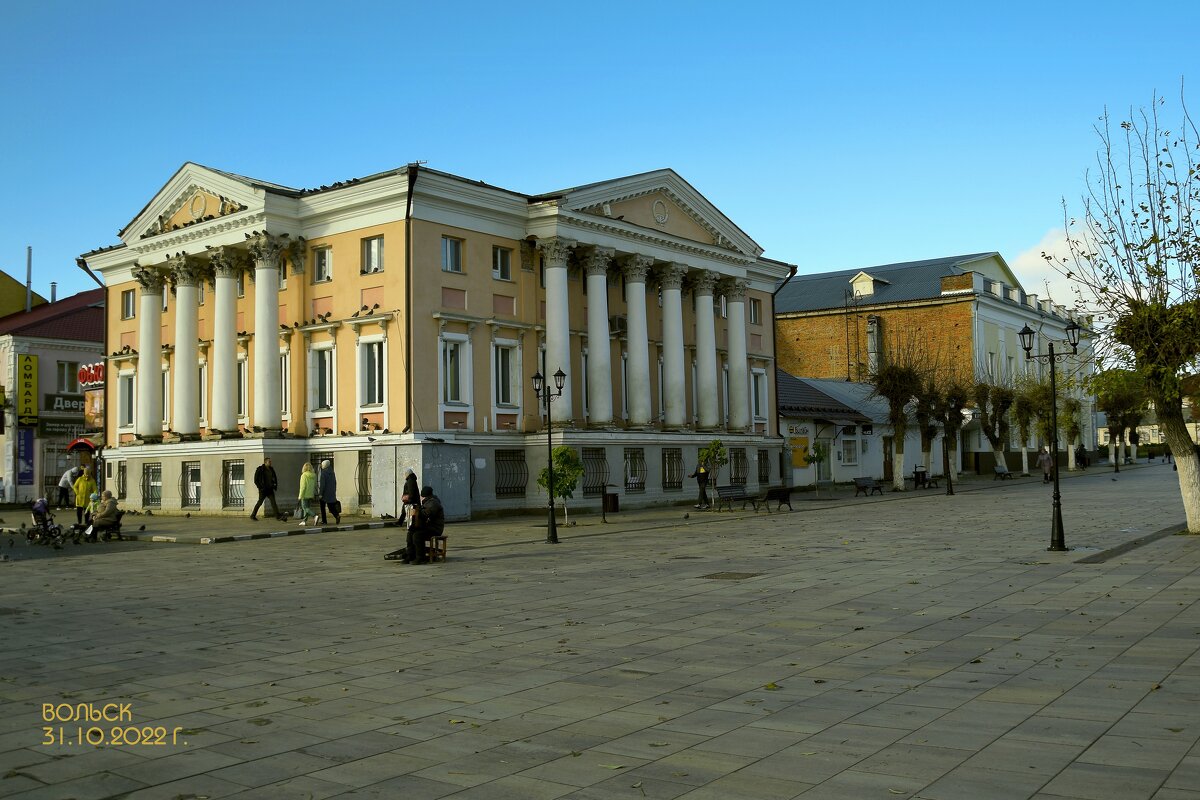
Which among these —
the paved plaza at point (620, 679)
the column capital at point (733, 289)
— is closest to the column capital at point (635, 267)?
the column capital at point (733, 289)

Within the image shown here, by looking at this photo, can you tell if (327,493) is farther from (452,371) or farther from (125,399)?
(125,399)

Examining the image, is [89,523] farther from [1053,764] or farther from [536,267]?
[1053,764]

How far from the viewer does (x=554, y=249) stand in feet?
115

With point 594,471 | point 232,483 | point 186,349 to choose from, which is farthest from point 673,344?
point 186,349

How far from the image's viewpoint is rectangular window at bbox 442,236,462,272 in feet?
108

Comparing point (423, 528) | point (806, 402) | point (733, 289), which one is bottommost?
point (423, 528)

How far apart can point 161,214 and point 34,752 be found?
3477 centimetres

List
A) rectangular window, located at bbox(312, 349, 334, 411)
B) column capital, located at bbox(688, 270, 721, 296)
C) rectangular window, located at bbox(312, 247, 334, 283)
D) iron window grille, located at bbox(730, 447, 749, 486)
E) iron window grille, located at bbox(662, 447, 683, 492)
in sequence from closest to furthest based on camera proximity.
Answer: rectangular window, located at bbox(312, 349, 334, 411) < rectangular window, located at bbox(312, 247, 334, 283) < iron window grille, located at bbox(662, 447, 683, 492) < column capital, located at bbox(688, 270, 721, 296) < iron window grille, located at bbox(730, 447, 749, 486)

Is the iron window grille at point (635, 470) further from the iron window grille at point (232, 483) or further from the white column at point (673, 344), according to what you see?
the iron window grille at point (232, 483)

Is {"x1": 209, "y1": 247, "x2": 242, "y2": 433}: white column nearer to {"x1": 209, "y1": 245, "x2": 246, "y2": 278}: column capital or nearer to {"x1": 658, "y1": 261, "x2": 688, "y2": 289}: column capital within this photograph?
{"x1": 209, "y1": 245, "x2": 246, "y2": 278}: column capital

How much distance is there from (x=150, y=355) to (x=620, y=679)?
35.1m

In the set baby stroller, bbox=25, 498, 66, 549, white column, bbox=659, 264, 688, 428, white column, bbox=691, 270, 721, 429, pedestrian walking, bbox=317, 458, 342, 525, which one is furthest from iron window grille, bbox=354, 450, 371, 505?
white column, bbox=691, 270, 721, 429

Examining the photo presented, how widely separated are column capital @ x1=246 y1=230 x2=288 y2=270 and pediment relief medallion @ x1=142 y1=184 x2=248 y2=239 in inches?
50.6

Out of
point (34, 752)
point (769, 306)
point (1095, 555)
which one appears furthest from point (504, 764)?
point (769, 306)
